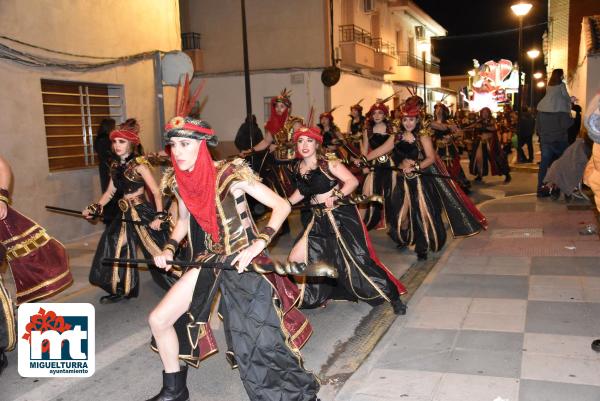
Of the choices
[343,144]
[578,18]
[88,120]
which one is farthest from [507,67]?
[88,120]

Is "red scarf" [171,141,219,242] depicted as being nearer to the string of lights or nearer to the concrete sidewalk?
the concrete sidewalk

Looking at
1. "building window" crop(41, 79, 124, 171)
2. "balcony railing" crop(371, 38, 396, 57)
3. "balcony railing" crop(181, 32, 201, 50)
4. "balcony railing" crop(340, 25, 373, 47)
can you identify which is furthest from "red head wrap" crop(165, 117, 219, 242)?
"balcony railing" crop(371, 38, 396, 57)

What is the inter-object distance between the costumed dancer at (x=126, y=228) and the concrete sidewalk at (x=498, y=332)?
269 cm

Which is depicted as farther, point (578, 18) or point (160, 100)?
point (578, 18)

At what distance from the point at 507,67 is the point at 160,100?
32933 mm

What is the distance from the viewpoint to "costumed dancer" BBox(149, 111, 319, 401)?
12.4 ft

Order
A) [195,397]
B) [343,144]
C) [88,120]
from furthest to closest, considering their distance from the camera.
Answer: [343,144], [88,120], [195,397]

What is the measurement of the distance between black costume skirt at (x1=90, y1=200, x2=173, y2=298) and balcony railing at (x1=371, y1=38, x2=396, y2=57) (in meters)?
24.8

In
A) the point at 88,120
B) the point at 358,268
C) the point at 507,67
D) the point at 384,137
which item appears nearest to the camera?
the point at 358,268

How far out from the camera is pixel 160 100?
12.9 m

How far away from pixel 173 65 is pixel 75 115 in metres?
2.34

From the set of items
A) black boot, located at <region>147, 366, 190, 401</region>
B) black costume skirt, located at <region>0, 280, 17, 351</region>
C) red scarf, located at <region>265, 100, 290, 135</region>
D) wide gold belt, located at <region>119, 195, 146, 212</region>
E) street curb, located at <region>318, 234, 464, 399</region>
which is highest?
red scarf, located at <region>265, 100, 290, 135</region>

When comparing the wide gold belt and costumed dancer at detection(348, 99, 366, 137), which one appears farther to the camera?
costumed dancer at detection(348, 99, 366, 137)

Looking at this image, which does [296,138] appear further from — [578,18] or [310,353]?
[578,18]
